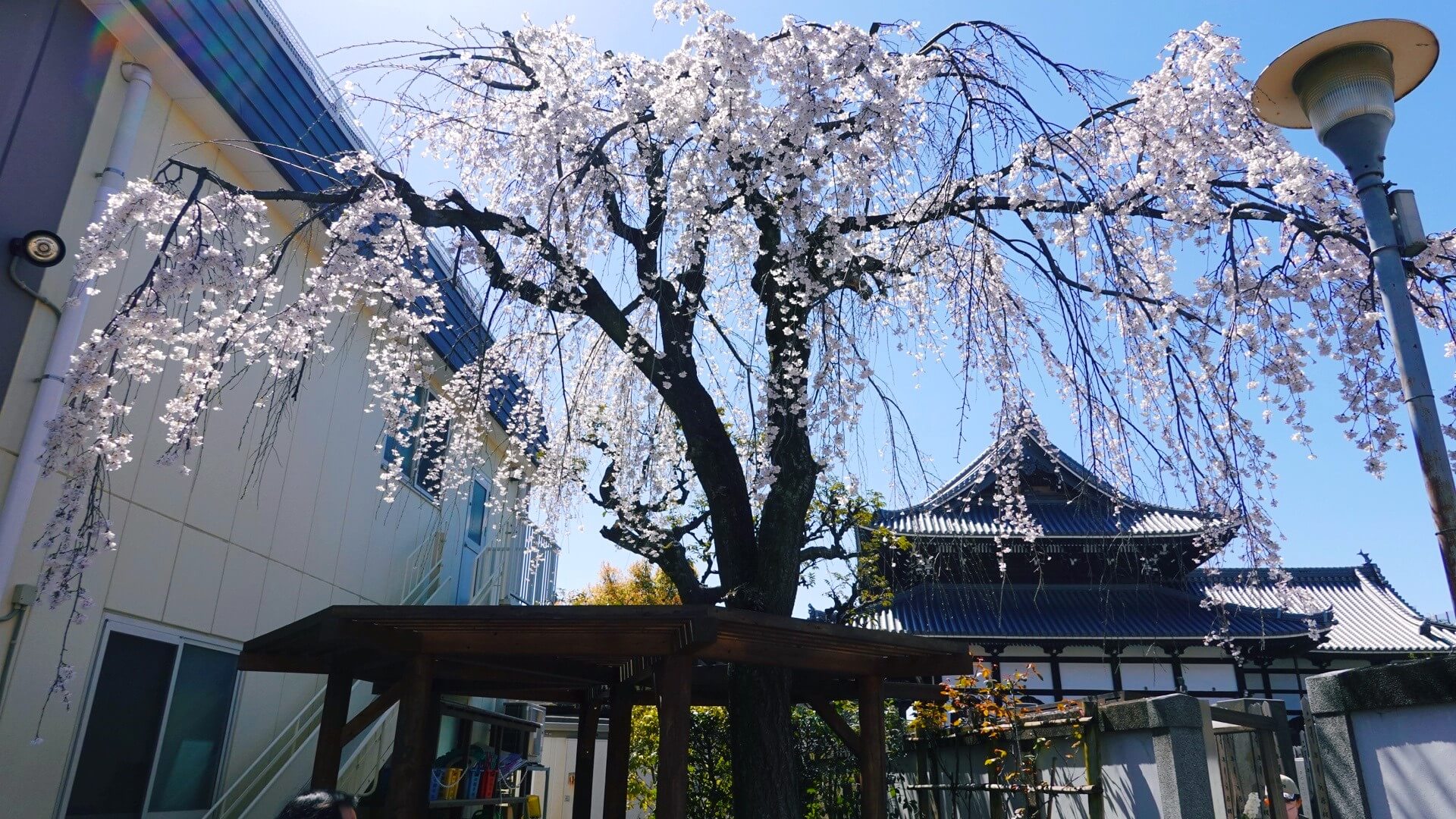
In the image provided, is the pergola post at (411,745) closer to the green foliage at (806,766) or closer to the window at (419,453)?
the window at (419,453)

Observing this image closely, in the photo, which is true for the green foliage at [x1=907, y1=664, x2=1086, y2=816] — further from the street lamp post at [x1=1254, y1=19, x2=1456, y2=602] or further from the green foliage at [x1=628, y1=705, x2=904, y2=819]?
the street lamp post at [x1=1254, y1=19, x2=1456, y2=602]

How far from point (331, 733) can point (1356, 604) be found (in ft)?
65.9

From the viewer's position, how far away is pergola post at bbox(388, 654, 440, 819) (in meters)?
4.16

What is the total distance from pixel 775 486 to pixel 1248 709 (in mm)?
4212

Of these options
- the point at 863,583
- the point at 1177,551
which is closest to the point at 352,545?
the point at 863,583

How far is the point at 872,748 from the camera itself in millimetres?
4805

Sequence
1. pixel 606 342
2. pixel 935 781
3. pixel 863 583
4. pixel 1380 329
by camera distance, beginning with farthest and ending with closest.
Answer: pixel 863 583
pixel 935 781
pixel 606 342
pixel 1380 329

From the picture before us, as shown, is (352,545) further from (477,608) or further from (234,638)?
(477,608)

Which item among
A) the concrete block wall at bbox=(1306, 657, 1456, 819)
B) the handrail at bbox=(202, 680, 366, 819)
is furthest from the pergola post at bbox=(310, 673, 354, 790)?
the concrete block wall at bbox=(1306, 657, 1456, 819)

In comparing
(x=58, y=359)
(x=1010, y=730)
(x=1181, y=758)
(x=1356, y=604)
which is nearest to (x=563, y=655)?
(x=58, y=359)

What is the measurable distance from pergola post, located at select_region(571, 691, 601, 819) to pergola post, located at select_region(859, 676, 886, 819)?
8.05 feet

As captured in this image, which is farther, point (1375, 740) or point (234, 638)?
point (234, 638)

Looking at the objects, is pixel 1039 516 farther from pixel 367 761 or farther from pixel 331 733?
pixel 331 733

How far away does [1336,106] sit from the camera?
131 inches
